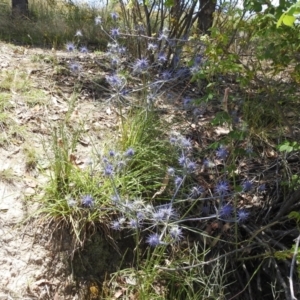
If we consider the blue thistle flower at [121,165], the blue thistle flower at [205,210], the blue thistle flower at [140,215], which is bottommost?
the blue thistle flower at [205,210]

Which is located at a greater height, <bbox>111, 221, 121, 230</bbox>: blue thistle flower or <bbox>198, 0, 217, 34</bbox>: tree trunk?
<bbox>198, 0, 217, 34</bbox>: tree trunk

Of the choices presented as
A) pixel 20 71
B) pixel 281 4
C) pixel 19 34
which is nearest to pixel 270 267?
pixel 281 4

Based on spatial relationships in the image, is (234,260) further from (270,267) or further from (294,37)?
(294,37)

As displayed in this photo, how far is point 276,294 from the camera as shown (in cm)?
252

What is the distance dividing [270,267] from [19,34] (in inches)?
189

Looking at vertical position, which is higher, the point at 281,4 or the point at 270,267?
the point at 281,4

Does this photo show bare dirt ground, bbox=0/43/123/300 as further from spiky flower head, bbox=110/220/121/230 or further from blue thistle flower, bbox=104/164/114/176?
blue thistle flower, bbox=104/164/114/176

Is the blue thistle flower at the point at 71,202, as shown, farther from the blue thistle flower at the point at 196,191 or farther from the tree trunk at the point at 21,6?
the tree trunk at the point at 21,6

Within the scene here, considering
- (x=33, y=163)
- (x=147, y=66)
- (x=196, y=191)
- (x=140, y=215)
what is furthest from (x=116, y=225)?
(x=147, y=66)

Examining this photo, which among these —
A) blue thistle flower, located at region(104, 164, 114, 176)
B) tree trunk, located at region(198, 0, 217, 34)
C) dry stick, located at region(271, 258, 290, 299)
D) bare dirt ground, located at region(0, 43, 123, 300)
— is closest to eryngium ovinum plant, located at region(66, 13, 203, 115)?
bare dirt ground, located at region(0, 43, 123, 300)

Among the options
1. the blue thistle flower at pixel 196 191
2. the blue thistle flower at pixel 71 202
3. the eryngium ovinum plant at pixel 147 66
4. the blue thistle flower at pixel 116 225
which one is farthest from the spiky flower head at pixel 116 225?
the eryngium ovinum plant at pixel 147 66

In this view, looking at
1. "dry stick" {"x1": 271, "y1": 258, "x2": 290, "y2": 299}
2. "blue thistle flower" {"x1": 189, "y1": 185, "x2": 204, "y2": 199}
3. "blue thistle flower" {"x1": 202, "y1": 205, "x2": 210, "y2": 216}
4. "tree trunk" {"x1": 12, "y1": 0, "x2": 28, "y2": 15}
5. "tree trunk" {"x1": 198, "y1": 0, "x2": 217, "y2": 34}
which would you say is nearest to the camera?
"dry stick" {"x1": 271, "y1": 258, "x2": 290, "y2": 299}

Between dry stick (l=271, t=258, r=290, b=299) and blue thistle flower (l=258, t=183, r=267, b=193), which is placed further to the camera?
blue thistle flower (l=258, t=183, r=267, b=193)

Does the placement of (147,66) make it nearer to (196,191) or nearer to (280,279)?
(196,191)
